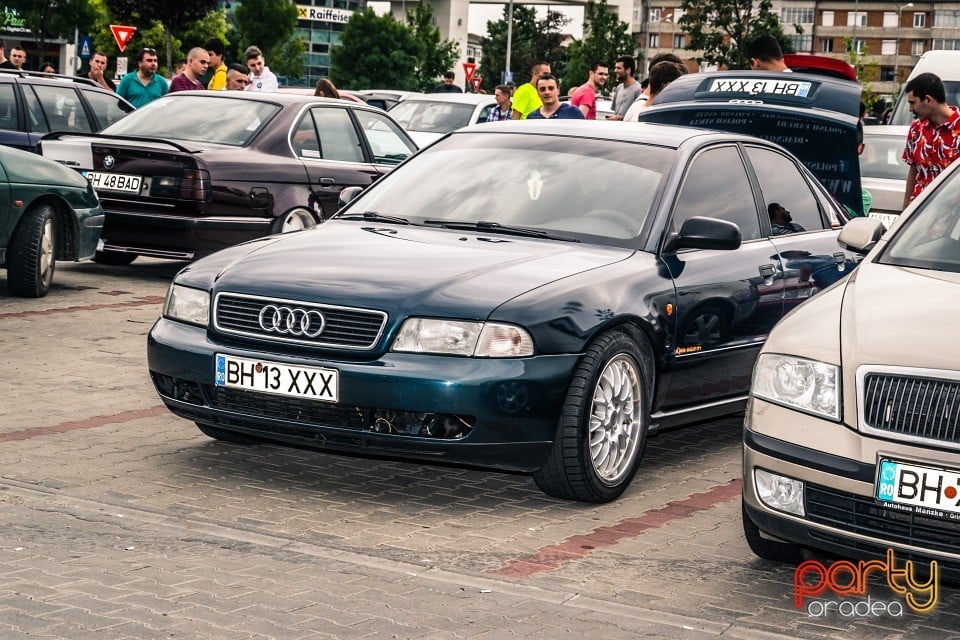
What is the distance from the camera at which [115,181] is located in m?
12.6

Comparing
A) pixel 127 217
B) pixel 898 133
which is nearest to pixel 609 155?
pixel 127 217

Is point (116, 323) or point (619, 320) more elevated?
point (619, 320)

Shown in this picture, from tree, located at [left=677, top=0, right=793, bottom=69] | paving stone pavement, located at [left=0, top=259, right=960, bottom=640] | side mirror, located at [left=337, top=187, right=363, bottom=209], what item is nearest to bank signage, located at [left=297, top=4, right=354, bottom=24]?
tree, located at [left=677, top=0, right=793, bottom=69]

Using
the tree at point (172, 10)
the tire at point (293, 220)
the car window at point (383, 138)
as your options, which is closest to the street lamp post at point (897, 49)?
the tree at point (172, 10)

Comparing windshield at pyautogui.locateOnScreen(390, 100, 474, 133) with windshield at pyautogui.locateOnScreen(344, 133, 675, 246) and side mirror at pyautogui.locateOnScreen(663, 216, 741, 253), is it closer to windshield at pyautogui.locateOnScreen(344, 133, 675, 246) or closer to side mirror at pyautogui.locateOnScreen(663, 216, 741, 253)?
windshield at pyautogui.locateOnScreen(344, 133, 675, 246)

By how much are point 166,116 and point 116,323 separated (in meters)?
2.88

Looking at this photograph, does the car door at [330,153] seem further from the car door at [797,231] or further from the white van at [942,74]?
the white van at [942,74]

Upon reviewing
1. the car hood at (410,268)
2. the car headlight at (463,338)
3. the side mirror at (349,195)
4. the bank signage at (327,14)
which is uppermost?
the bank signage at (327,14)

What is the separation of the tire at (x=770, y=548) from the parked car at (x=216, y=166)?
24.8 feet

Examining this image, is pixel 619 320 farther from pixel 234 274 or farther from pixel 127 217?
pixel 127 217

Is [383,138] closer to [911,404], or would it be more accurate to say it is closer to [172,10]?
[911,404]

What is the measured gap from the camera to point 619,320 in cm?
631

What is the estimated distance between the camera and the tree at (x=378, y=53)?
7569cm

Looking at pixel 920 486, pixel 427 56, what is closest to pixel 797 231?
pixel 920 486
